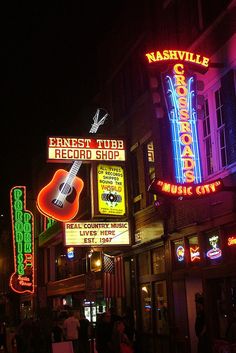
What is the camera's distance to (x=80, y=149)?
18.9 meters

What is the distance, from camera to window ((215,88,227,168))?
14016 millimetres

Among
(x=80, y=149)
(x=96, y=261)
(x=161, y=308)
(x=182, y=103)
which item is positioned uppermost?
(x=80, y=149)

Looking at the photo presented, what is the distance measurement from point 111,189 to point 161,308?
4675 millimetres

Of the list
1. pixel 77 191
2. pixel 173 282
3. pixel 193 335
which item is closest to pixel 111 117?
pixel 77 191

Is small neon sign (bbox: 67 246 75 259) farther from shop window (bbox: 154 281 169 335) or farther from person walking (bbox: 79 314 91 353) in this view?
shop window (bbox: 154 281 169 335)

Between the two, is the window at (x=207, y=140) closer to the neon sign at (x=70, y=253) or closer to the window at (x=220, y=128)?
the window at (x=220, y=128)

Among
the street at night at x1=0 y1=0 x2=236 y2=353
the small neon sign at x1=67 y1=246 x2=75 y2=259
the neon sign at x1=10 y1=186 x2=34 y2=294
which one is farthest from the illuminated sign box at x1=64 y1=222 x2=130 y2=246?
the neon sign at x1=10 y1=186 x2=34 y2=294

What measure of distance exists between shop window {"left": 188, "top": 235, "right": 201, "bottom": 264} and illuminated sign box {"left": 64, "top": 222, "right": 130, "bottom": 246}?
4.25 m

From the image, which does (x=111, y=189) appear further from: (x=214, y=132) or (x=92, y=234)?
(x=214, y=132)

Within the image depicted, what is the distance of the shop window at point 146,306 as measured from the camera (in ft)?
61.1

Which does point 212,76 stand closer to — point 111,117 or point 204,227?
point 204,227

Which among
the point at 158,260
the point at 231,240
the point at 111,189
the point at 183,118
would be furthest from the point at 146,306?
the point at 183,118

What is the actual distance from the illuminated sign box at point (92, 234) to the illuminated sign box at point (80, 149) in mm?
2309

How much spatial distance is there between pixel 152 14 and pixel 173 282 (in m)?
8.54
